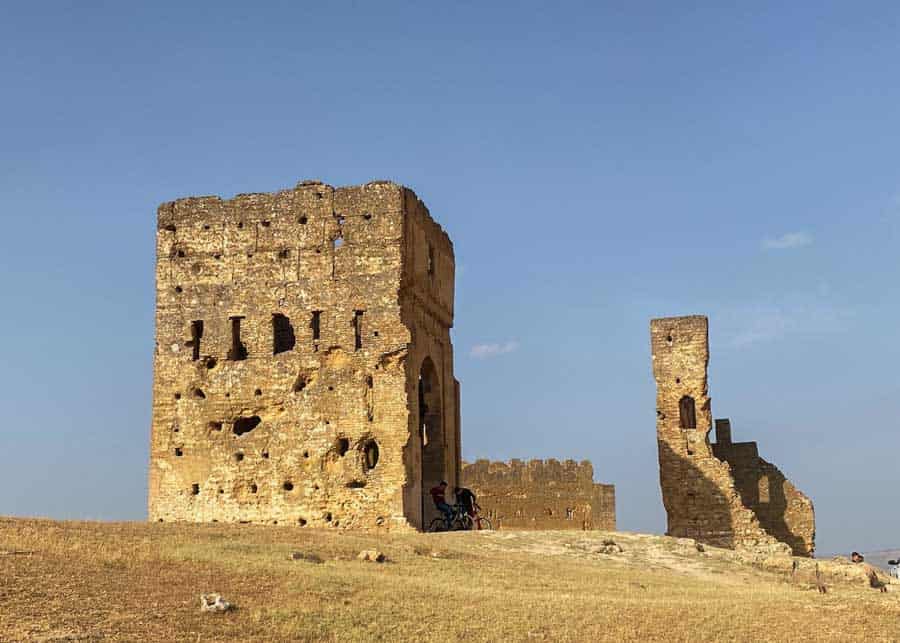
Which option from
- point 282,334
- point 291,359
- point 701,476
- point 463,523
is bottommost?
point 463,523

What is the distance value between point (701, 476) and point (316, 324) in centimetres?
1017

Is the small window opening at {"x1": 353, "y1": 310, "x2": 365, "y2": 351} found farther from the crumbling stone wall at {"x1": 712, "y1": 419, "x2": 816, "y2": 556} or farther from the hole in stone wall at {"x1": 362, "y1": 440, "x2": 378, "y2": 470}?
the crumbling stone wall at {"x1": 712, "y1": 419, "x2": 816, "y2": 556}

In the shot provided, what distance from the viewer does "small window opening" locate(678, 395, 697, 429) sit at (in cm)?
2758

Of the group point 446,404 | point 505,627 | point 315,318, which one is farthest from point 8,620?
point 446,404

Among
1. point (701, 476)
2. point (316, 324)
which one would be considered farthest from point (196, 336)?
point (701, 476)

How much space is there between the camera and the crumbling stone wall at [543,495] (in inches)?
1351

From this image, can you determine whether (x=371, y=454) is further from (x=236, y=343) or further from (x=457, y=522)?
(x=236, y=343)

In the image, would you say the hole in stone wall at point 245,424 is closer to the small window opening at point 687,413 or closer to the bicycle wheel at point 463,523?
the bicycle wheel at point 463,523

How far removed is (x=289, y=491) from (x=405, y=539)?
414 cm

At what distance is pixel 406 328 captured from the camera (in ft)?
75.4

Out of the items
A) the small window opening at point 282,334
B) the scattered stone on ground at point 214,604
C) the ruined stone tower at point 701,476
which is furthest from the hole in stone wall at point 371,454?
the scattered stone on ground at point 214,604

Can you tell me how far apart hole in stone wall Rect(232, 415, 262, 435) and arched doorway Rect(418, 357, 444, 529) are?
4.08m

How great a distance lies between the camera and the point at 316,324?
23.5m

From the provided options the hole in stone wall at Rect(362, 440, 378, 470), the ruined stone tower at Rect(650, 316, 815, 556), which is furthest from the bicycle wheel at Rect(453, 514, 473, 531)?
the ruined stone tower at Rect(650, 316, 815, 556)
